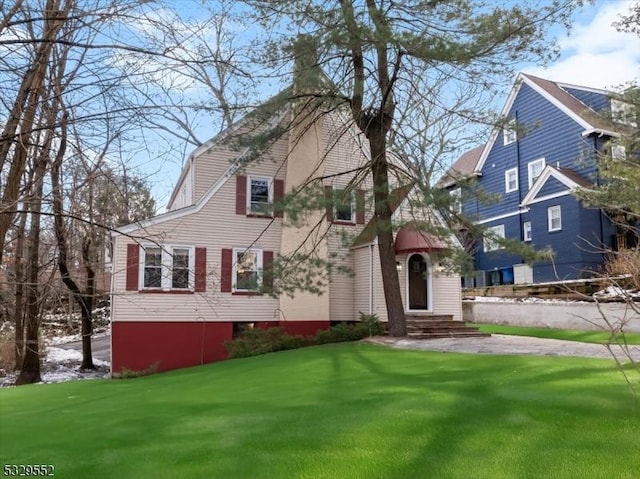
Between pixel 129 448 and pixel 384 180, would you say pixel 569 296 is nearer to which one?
pixel 384 180

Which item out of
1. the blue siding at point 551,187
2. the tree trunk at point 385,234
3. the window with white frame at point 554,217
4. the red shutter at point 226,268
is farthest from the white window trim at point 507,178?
the red shutter at point 226,268

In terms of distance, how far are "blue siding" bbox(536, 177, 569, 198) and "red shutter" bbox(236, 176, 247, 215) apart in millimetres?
13946

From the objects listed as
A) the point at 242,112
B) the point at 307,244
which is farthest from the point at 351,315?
the point at 242,112

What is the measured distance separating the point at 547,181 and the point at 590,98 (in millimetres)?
4810

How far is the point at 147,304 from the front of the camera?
17.2 m

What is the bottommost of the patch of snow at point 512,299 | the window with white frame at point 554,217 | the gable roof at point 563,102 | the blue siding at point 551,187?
the patch of snow at point 512,299

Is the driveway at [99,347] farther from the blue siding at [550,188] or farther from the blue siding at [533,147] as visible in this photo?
the blue siding at [533,147]

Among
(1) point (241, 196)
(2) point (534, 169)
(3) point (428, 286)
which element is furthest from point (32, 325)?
(2) point (534, 169)

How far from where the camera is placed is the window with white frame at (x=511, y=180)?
2811cm

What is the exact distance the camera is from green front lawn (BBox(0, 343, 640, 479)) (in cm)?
480

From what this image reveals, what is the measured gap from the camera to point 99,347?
1118 inches

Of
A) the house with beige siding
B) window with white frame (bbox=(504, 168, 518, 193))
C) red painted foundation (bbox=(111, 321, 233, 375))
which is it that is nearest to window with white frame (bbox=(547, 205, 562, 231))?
window with white frame (bbox=(504, 168, 518, 193))

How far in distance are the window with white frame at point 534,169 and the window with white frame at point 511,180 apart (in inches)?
40.2

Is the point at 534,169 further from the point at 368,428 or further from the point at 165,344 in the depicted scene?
the point at 368,428
